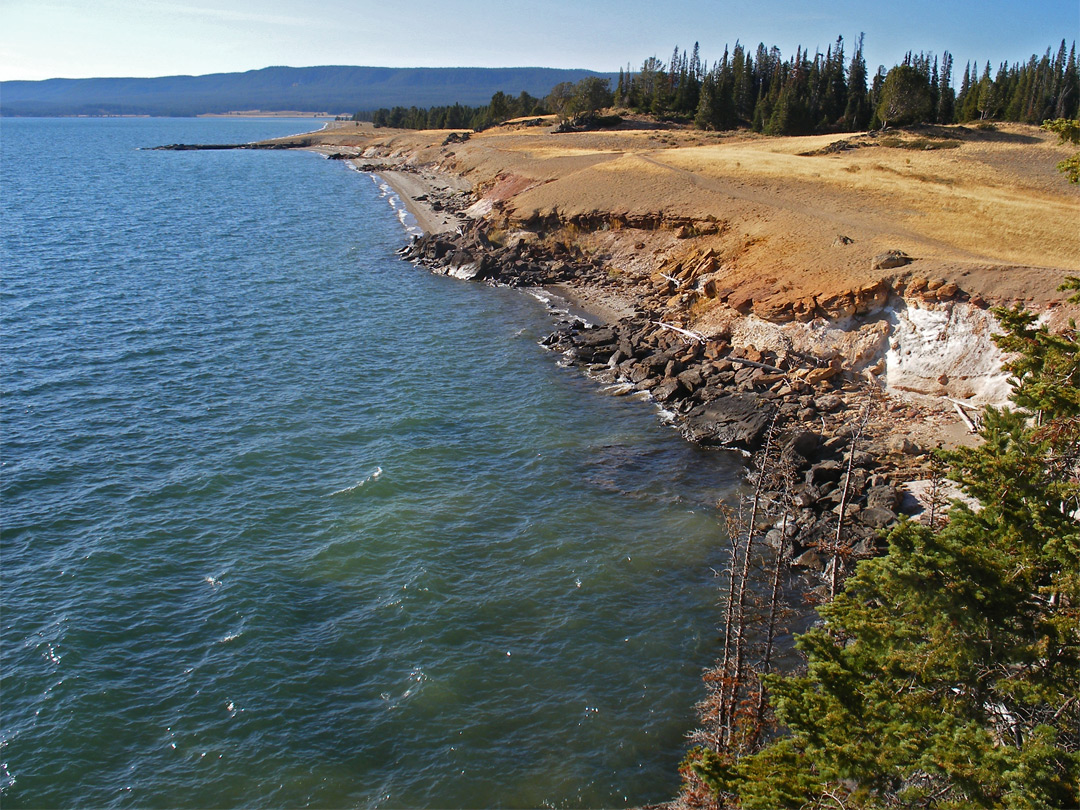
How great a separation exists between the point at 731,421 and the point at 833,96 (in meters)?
93.9

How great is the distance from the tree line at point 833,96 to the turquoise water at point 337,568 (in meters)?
66.5

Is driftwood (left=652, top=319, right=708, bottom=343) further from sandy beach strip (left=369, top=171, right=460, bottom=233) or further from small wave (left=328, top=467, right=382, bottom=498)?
sandy beach strip (left=369, top=171, right=460, bottom=233)

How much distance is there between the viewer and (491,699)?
2002 cm

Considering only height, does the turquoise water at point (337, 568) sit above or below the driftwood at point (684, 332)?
below

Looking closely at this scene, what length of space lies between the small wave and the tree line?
256ft

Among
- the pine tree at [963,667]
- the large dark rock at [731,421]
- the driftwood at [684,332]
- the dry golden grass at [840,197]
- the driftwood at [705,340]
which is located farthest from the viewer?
the driftwood at [684,332]

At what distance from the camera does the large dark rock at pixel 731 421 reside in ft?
107

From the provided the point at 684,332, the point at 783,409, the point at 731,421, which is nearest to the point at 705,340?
the point at 684,332

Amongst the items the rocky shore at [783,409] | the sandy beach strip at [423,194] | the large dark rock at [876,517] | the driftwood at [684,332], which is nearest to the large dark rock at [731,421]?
the rocky shore at [783,409]

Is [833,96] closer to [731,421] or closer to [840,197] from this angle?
[840,197]

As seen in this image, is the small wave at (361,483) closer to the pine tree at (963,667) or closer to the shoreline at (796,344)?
the shoreline at (796,344)

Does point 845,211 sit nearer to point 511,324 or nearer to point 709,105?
point 511,324

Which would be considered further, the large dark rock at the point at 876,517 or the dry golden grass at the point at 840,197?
the dry golden grass at the point at 840,197

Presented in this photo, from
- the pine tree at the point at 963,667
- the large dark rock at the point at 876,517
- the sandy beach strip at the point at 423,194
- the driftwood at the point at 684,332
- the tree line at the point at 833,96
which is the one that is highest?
the tree line at the point at 833,96
